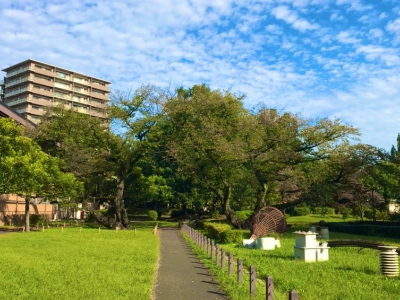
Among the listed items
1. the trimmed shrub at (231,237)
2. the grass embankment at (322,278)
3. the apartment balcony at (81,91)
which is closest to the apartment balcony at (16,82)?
the apartment balcony at (81,91)

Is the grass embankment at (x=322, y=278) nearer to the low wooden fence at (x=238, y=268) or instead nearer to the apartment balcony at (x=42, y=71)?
the low wooden fence at (x=238, y=268)

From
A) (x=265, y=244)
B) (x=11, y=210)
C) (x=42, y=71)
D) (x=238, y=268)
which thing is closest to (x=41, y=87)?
(x=42, y=71)

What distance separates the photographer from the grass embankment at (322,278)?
398 inches

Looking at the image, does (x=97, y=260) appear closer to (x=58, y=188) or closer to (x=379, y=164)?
Answer: (x=58, y=188)

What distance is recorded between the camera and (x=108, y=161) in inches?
1531

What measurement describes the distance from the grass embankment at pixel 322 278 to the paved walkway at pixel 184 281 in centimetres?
36

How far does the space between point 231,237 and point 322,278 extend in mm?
12790

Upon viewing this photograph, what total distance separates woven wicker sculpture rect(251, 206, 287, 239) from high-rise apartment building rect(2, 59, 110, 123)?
218 feet

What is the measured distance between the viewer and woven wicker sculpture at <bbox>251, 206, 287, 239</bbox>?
24297mm

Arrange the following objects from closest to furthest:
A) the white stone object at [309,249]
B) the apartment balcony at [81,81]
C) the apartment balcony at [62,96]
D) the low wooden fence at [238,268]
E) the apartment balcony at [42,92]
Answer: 1. the low wooden fence at [238,268]
2. the white stone object at [309,249]
3. the apartment balcony at [42,92]
4. the apartment balcony at [62,96]
5. the apartment balcony at [81,81]

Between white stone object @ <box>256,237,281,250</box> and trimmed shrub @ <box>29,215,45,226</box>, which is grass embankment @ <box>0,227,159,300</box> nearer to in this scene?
white stone object @ <box>256,237,281,250</box>

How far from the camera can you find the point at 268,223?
2481 cm

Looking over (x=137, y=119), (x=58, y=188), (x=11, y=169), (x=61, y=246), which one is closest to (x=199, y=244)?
(x=61, y=246)

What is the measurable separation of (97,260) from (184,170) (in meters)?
24.8
